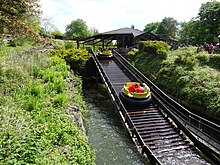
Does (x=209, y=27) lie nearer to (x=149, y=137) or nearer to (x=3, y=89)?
(x=149, y=137)

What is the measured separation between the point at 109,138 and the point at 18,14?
6.18m

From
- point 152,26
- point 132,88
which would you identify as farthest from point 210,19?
point 152,26

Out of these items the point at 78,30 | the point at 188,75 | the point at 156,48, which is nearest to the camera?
the point at 188,75

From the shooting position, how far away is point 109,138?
33.1 ft

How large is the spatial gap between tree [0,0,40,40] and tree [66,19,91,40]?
141ft

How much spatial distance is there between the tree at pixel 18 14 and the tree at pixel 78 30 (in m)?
43.0

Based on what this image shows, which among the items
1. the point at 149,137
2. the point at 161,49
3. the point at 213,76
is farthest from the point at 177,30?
the point at 149,137

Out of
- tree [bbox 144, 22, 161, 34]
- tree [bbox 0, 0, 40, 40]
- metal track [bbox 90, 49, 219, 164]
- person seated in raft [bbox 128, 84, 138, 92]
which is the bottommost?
metal track [bbox 90, 49, 219, 164]

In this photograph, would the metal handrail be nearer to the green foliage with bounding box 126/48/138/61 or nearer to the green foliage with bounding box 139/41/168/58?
the green foliage with bounding box 139/41/168/58

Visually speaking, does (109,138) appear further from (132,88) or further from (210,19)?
(210,19)

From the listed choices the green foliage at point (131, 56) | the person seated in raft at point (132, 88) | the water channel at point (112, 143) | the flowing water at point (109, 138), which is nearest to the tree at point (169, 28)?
the green foliage at point (131, 56)

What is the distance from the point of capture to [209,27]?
32.7 meters

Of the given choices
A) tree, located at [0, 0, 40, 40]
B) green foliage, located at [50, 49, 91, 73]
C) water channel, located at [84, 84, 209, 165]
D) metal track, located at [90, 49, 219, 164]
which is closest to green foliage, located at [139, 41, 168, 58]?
green foliage, located at [50, 49, 91, 73]

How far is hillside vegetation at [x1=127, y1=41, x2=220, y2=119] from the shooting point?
39.4 ft
